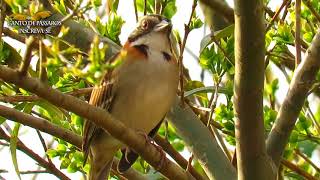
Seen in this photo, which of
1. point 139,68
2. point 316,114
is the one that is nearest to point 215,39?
point 139,68

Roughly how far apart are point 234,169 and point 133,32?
4.05 feet

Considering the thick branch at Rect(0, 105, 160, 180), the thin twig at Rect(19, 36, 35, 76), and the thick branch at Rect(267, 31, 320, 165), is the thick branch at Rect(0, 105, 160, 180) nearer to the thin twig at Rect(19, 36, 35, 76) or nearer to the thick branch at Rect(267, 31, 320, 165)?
the thin twig at Rect(19, 36, 35, 76)

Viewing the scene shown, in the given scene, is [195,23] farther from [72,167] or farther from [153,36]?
[72,167]

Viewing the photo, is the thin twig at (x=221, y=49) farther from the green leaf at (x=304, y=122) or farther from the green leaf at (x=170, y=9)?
the green leaf at (x=304, y=122)

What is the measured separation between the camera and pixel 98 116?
287 centimetres

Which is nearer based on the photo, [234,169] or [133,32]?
[234,169]

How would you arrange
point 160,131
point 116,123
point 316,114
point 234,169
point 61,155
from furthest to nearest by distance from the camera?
1. point 160,131
2. point 316,114
3. point 61,155
4. point 234,169
5. point 116,123

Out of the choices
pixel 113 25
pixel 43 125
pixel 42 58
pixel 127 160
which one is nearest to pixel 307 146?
pixel 127 160

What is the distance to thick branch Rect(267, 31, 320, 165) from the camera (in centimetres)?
332

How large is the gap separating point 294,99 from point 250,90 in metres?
0.31

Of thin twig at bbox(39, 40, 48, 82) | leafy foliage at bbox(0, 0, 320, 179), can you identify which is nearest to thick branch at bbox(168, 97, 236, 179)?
leafy foliage at bbox(0, 0, 320, 179)

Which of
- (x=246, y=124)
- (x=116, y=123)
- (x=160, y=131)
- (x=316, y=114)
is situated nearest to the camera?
(x=116, y=123)

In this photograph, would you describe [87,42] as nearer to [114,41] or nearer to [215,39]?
[114,41]

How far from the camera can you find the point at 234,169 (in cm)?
374
